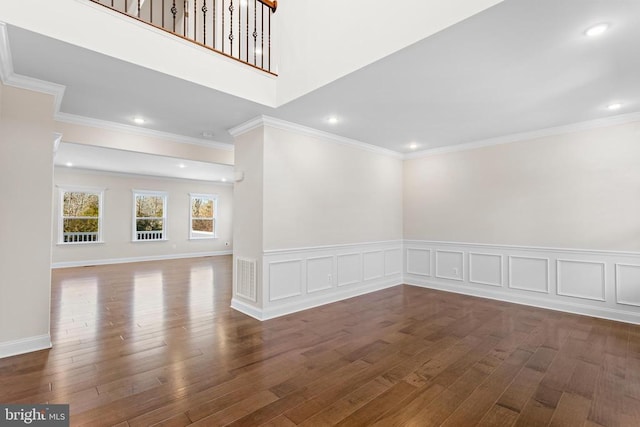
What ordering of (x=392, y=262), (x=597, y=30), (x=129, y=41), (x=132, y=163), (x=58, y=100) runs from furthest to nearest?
(x=132, y=163), (x=392, y=262), (x=58, y=100), (x=129, y=41), (x=597, y=30)

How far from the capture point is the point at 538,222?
468 cm

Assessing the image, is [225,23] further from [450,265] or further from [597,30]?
[450,265]

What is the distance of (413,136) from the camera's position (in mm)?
5066

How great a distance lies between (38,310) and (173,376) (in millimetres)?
1760

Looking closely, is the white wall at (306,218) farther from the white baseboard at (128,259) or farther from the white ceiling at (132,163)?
the white baseboard at (128,259)

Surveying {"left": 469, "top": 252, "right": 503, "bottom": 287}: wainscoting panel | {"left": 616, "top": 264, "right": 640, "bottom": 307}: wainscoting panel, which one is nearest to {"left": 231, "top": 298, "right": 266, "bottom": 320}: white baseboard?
{"left": 469, "top": 252, "right": 503, "bottom": 287}: wainscoting panel

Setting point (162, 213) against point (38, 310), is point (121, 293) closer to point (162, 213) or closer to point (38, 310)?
point (38, 310)

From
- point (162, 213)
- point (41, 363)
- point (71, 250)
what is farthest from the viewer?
point (162, 213)

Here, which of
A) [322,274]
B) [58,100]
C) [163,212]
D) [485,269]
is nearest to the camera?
[58,100]

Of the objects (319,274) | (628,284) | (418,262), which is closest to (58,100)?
(319,274)

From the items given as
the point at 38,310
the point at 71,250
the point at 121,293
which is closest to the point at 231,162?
the point at 121,293

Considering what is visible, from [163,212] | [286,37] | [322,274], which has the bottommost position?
[322,274]

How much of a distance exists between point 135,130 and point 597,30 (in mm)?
5487

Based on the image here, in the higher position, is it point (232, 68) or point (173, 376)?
point (232, 68)
